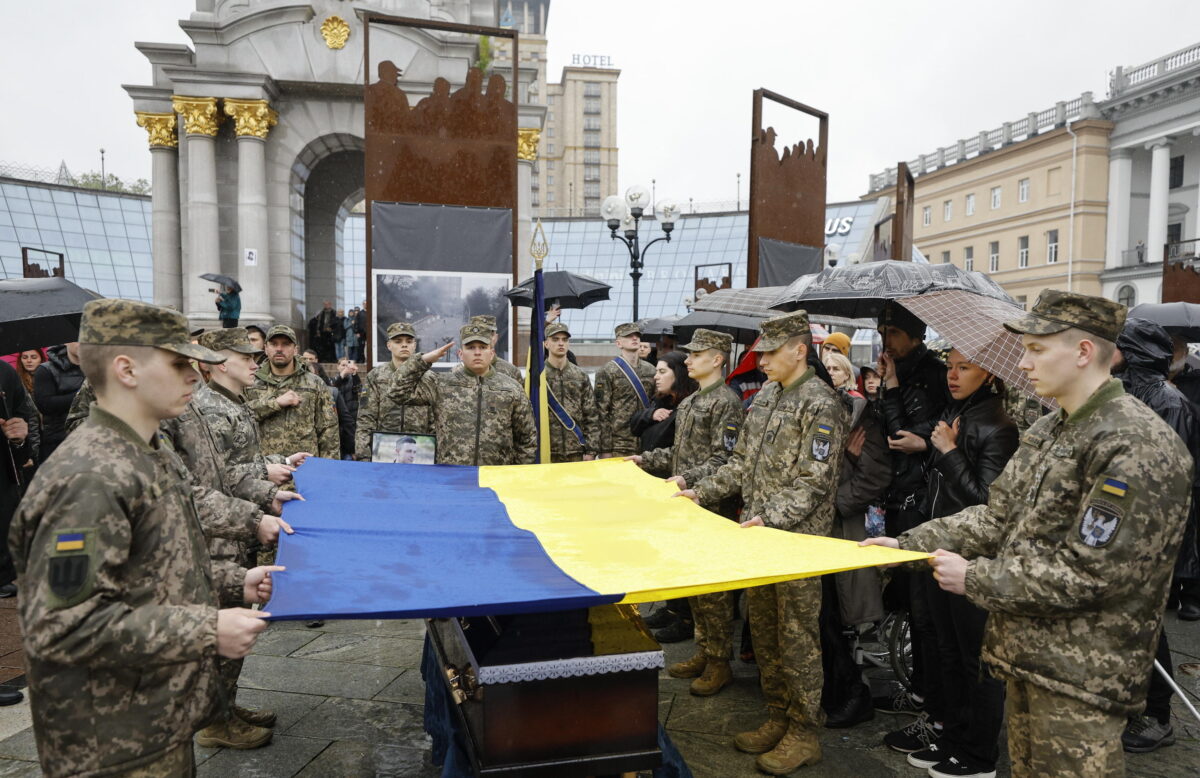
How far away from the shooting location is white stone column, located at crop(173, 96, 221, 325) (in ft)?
44.1

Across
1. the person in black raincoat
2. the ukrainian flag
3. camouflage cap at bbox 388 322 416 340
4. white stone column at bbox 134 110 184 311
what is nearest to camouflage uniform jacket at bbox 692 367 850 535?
the ukrainian flag

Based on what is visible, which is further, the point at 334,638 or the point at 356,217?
the point at 356,217

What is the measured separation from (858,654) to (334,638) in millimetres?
3491

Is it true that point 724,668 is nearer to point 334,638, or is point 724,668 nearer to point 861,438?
point 861,438

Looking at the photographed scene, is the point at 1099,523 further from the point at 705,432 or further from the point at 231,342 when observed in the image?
the point at 231,342

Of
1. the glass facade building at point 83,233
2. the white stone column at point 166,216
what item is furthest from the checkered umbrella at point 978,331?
the glass facade building at point 83,233

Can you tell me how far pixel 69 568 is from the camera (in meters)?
1.96

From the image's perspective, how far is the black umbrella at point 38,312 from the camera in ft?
15.1

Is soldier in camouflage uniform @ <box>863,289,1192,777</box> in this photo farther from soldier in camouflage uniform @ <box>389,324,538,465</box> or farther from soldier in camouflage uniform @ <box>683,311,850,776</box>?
soldier in camouflage uniform @ <box>389,324,538,465</box>

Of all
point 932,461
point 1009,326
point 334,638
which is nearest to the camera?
point 1009,326

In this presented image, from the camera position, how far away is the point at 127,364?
7.29 ft

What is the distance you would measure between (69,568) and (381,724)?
2665 mm

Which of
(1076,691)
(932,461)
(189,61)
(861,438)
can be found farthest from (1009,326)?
(189,61)

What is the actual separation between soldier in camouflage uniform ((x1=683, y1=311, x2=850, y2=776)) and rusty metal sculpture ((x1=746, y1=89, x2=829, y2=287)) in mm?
3712
